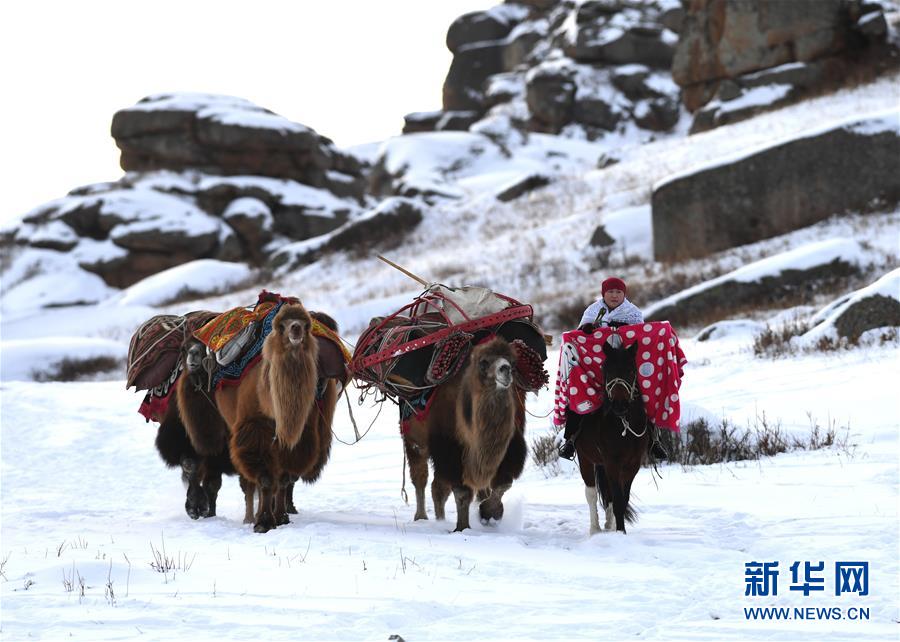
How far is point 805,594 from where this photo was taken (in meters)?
4.80

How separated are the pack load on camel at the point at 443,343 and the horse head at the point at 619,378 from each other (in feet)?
3.04

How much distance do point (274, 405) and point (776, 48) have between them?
3003 cm

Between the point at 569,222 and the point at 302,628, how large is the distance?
81.1 feet

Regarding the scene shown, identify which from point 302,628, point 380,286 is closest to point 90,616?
point 302,628

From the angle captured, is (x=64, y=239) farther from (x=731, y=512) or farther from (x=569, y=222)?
(x=731, y=512)

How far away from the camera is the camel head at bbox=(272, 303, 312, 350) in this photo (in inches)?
278

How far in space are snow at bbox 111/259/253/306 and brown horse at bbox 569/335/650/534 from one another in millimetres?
30789

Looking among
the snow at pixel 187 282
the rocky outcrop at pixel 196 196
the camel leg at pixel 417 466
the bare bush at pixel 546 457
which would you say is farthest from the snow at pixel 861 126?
the rocky outcrop at pixel 196 196

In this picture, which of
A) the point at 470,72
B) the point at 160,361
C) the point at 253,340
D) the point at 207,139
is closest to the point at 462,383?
the point at 253,340

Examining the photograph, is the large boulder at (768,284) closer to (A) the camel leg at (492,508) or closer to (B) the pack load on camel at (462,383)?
(B) the pack load on camel at (462,383)

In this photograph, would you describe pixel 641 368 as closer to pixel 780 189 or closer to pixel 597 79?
pixel 780 189

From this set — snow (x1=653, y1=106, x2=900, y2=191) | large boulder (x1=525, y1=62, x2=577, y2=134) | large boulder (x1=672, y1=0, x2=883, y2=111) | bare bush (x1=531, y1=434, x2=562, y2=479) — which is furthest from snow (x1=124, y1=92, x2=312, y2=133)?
bare bush (x1=531, y1=434, x2=562, y2=479)

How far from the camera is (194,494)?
28.2 feet

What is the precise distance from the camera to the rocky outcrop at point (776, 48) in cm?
3072
